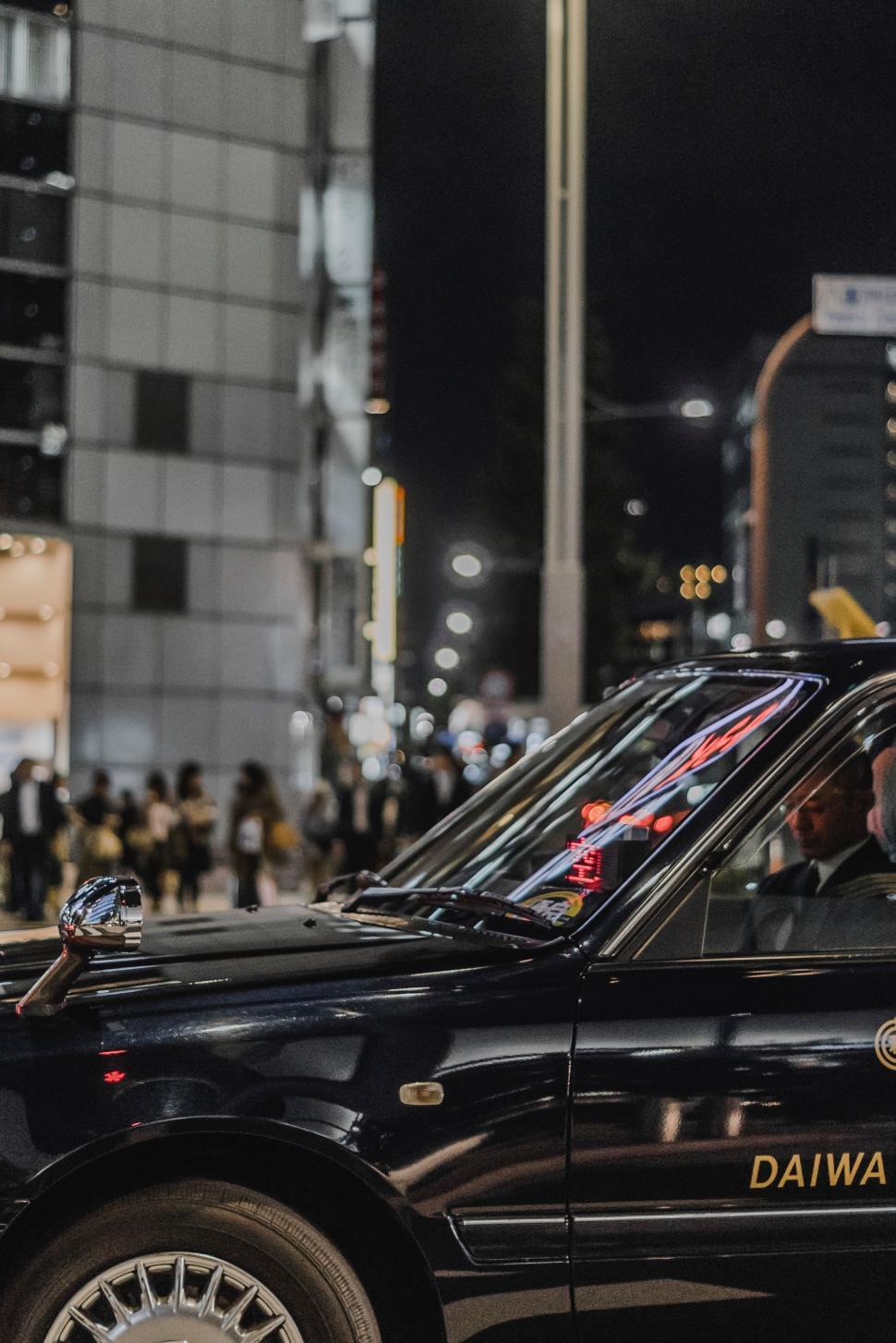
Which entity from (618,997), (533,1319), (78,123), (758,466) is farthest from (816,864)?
(78,123)

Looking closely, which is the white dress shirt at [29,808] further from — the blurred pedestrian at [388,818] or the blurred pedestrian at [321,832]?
the blurred pedestrian at [388,818]

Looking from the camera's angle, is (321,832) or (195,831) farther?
(195,831)

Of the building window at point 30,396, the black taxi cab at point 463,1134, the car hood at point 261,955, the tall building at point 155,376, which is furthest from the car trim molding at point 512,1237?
the building window at point 30,396

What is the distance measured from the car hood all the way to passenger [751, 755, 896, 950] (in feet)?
1.79

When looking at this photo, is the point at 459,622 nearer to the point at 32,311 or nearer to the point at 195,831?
the point at 32,311

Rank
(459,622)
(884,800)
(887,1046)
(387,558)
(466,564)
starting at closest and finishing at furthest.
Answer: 1. (887,1046)
2. (884,800)
3. (466,564)
4. (387,558)
5. (459,622)

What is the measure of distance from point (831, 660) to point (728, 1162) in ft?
3.41

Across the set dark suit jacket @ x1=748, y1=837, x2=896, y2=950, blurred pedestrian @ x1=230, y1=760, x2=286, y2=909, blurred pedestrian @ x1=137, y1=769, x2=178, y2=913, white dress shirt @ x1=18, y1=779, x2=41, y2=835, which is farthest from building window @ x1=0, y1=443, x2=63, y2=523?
dark suit jacket @ x1=748, y1=837, x2=896, y2=950

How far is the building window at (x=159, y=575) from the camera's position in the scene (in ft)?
98.7

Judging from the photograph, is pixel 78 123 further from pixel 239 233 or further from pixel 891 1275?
pixel 891 1275

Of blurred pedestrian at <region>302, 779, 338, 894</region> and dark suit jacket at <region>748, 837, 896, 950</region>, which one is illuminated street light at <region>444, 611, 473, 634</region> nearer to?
blurred pedestrian at <region>302, 779, 338, 894</region>

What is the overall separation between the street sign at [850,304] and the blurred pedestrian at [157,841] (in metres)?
7.79

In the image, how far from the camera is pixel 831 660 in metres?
3.63

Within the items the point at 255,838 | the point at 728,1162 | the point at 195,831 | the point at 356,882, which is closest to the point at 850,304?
the point at 255,838
